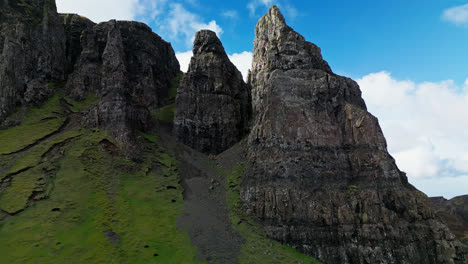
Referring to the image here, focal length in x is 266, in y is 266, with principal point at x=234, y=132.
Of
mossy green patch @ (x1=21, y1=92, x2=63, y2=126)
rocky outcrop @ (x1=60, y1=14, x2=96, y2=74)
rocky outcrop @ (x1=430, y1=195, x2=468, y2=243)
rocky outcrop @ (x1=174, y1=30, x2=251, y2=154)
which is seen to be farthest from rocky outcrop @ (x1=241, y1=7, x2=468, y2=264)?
rocky outcrop @ (x1=60, y1=14, x2=96, y2=74)

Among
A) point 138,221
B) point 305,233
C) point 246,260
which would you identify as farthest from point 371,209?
point 138,221

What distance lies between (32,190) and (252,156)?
47.0m

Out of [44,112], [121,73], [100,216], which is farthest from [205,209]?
[44,112]

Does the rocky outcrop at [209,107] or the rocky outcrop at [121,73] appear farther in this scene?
the rocky outcrop at [209,107]

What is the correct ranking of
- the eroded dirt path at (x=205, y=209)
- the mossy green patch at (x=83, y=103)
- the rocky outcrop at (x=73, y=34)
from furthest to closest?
the rocky outcrop at (x=73, y=34) → the mossy green patch at (x=83, y=103) → the eroded dirt path at (x=205, y=209)

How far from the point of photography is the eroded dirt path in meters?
46.7

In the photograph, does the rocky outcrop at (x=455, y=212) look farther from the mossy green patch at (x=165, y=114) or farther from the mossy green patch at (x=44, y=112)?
the mossy green patch at (x=44, y=112)

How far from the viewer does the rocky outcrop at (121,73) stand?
77.2 metres

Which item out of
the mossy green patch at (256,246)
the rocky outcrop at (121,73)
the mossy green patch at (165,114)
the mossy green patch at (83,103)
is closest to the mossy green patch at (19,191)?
the rocky outcrop at (121,73)

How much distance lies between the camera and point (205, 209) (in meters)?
59.1

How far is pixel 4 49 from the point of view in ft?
267

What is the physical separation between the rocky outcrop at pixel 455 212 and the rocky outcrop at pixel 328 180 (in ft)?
200

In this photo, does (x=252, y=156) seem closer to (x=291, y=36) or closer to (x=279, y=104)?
(x=279, y=104)

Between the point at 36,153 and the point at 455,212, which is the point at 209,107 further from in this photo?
the point at 455,212
